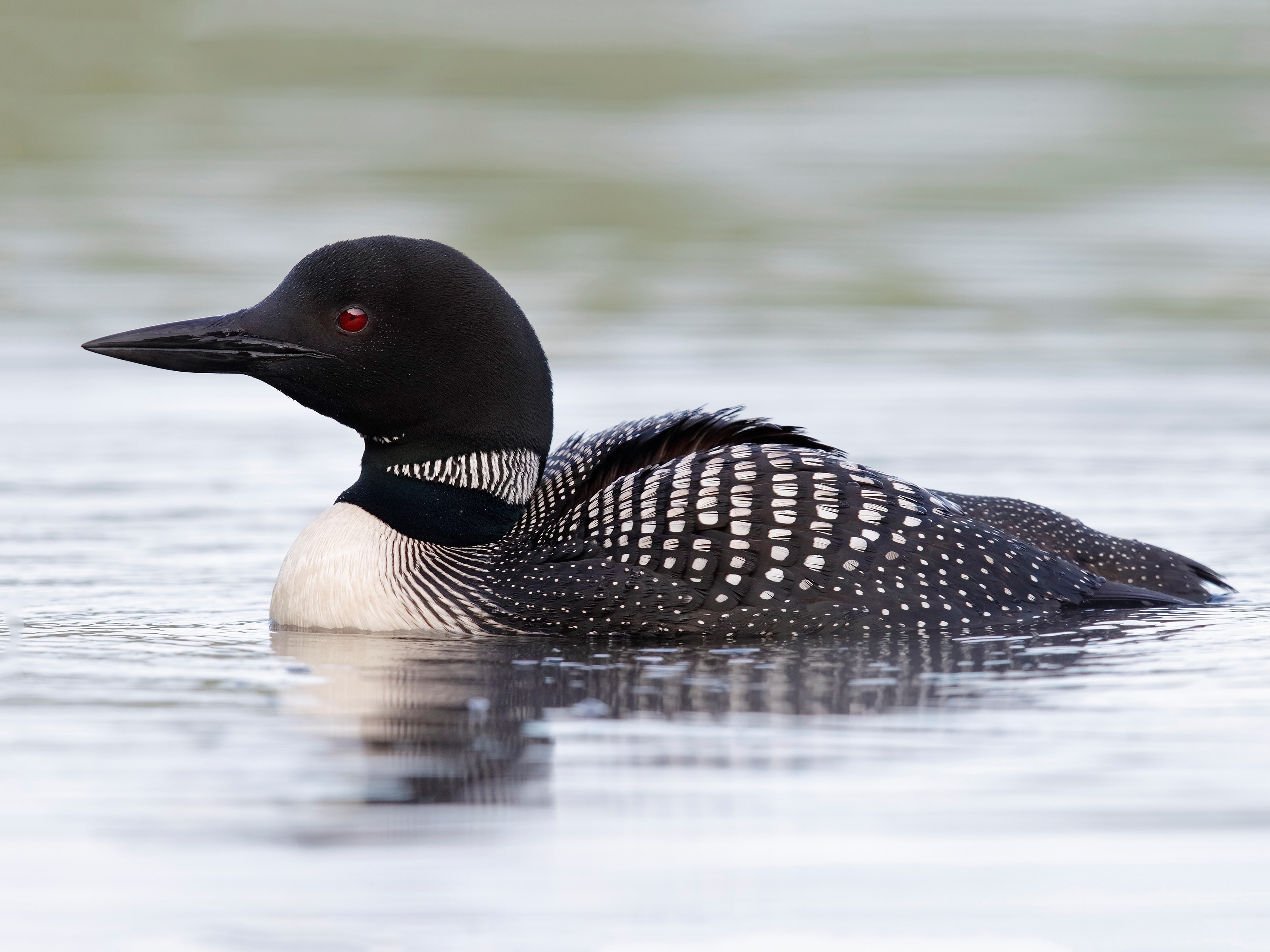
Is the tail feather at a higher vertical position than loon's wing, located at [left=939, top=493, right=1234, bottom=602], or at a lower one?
lower

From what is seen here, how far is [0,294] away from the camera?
10.4 m

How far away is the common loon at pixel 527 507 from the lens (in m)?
4.55

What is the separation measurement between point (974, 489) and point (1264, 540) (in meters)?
1.14

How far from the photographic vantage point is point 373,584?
469 cm

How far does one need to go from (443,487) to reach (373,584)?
1.02ft

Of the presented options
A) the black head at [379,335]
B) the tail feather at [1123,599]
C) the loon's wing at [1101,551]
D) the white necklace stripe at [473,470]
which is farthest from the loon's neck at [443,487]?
the tail feather at [1123,599]

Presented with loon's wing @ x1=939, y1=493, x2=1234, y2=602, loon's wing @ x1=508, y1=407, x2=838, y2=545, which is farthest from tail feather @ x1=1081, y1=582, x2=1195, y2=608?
loon's wing @ x1=508, y1=407, x2=838, y2=545

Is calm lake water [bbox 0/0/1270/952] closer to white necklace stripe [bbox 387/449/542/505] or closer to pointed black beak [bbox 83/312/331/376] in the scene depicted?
white necklace stripe [bbox 387/449/542/505]

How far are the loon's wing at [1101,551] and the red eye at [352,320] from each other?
1547 mm

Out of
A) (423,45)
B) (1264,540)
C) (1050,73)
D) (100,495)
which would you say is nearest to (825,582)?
(1264,540)

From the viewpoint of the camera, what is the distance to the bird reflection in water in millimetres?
3506

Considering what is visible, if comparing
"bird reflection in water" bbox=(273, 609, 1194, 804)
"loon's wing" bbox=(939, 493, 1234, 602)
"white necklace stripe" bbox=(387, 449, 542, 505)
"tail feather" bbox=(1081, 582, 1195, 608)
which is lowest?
"bird reflection in water" bbox=(273, 609, 1194, 804)

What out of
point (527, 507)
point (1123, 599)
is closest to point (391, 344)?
point (527, 507)

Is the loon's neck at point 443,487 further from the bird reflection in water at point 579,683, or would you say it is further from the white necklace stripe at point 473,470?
the bird reflection in water at point 579,683
